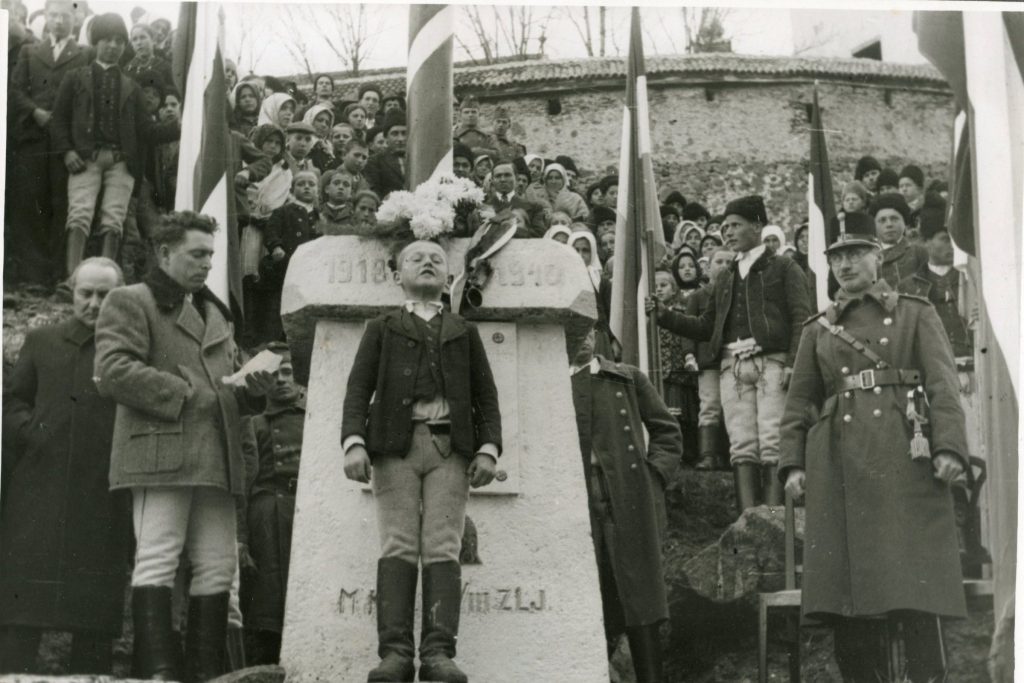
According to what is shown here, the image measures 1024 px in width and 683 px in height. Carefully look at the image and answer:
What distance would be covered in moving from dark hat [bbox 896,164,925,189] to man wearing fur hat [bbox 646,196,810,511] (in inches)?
32.2

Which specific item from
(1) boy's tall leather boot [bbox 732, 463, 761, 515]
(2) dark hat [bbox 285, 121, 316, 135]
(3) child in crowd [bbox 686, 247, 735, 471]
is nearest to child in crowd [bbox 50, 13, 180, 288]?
(2) dark hat [bbox 285, 121, 316, 135]

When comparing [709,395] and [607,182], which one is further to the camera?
[607,182]

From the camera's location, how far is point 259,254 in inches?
337

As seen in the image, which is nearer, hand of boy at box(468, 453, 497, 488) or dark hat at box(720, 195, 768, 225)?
hand of boy at box(468, 453, 497, 488)

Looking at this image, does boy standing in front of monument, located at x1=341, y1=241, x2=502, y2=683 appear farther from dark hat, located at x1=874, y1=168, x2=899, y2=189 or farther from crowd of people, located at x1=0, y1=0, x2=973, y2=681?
dark hat, located at x1=874, y1=168, x2=899, y2=189

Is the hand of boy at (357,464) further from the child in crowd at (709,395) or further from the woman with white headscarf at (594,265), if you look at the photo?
the woman with white headscarf at (594,265)

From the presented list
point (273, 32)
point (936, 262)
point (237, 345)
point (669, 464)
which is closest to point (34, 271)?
point (237, 345)

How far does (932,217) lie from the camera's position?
8.46 meters

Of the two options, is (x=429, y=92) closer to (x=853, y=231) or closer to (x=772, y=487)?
(x=853, y=231)

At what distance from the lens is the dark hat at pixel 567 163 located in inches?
361

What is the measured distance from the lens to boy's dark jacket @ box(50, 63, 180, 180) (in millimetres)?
8328

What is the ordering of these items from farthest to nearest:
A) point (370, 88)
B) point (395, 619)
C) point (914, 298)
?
point (370, 88) → point (914, 298) → point (395, 619)

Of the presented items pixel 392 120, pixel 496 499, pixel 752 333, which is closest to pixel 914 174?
pixel 752 333

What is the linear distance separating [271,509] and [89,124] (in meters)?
2.54
